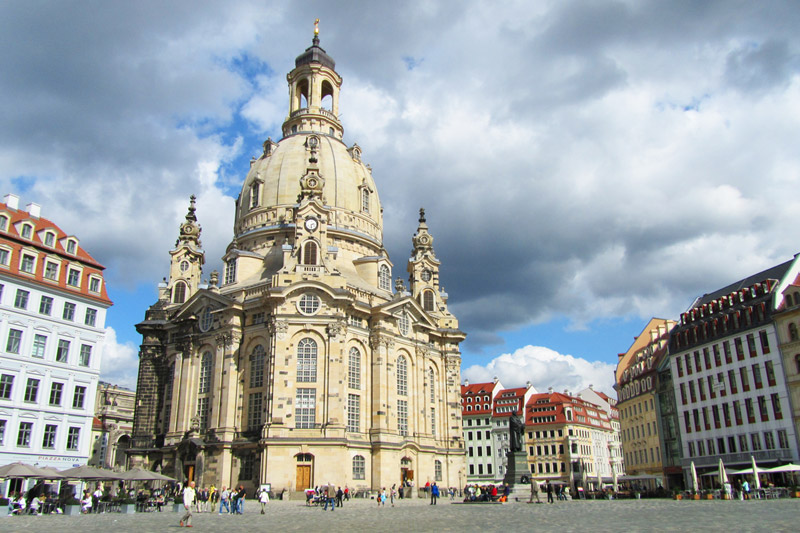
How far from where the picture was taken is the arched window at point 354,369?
57344 mm

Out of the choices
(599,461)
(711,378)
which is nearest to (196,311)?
(711,378)

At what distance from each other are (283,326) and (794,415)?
4233cm

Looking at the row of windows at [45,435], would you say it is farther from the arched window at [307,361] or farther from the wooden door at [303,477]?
the arched window at [307,361]

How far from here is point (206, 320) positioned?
2422 inches

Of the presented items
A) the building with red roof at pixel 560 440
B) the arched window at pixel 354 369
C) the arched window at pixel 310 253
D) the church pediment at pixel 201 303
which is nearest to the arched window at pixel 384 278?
the arched window at pixel 310 253

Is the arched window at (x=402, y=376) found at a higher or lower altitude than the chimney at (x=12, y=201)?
lower

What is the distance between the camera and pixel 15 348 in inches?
1730

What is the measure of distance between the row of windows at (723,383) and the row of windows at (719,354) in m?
1.01

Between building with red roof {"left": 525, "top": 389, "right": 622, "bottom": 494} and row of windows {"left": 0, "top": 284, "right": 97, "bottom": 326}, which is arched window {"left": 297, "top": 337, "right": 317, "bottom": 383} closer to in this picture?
row of windows {"left": 0, "top": 284, "right": 97, "bottom": 326}

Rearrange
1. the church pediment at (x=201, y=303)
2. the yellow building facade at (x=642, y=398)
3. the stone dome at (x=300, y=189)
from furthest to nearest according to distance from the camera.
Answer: the yellow building facade at (x=642, y=398), the stone dome at (x=300, y=189), the church pediment at (x=201, y=303)

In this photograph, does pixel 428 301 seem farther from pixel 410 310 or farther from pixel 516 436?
pixel 516 436

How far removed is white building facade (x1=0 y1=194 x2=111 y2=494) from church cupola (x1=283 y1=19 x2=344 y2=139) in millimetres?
35919

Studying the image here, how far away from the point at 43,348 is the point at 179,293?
24.6 m

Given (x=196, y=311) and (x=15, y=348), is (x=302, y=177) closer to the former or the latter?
(x=196, y=311)
